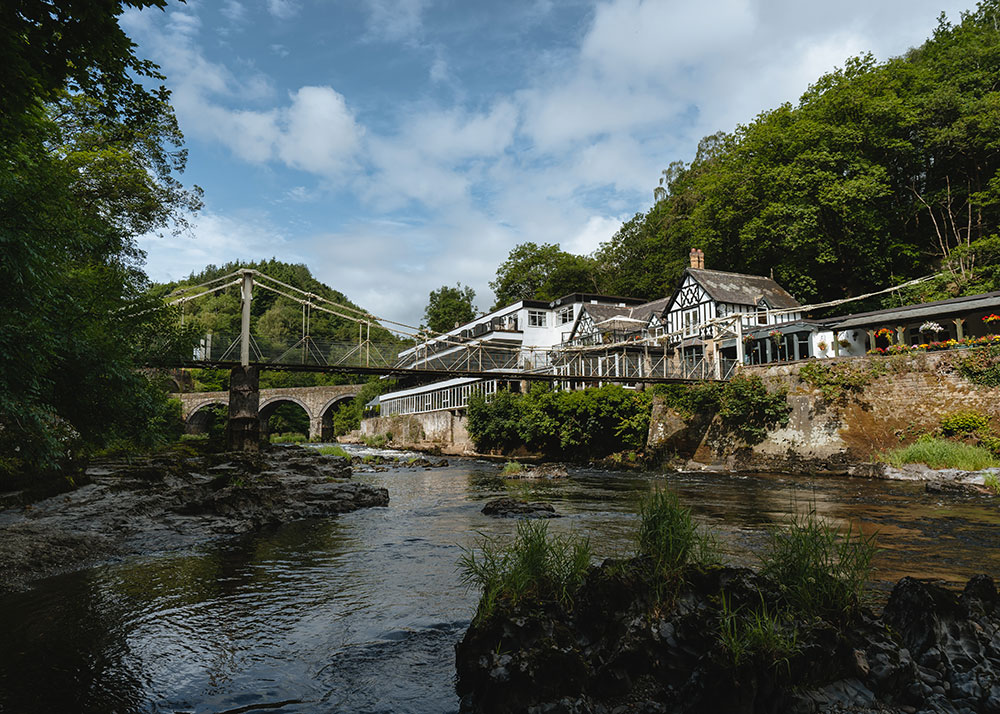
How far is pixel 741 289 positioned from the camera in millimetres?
37562

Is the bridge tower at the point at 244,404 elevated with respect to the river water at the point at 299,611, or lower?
elevated

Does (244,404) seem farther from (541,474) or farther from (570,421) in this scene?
(570,421)

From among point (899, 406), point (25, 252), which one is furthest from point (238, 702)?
point (899, 406)

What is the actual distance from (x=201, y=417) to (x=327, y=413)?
12.9 m

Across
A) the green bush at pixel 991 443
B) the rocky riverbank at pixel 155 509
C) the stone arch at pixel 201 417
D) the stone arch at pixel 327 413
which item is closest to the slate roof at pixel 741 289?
the green bush at pixel 991 443

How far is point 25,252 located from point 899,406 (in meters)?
25.2

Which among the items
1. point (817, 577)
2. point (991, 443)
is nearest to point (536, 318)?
point (991, 443)

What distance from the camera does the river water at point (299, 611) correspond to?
13.4ft

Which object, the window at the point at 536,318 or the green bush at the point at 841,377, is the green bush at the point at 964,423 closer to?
the green bush at the point at 841,377

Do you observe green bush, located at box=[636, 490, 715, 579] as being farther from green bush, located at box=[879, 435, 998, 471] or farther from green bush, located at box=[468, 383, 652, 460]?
green bush, located at box=[468, 383, 652, 460]

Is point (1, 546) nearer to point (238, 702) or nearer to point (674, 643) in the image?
point (238, 702)

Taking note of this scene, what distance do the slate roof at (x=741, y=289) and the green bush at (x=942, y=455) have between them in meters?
17.3

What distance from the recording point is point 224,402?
60.2 meters

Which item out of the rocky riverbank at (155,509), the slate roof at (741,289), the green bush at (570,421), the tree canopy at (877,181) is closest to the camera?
the rocky riverbank at (155,509)
